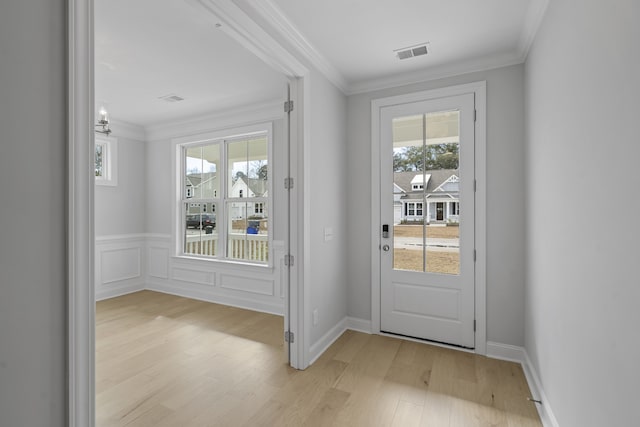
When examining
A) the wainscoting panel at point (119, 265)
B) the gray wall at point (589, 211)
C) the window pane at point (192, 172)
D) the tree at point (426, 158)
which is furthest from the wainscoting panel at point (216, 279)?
the gray wall at point (589, 211)

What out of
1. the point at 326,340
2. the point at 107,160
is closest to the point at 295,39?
the point at 326,340

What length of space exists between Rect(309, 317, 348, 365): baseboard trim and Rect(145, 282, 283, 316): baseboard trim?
3.22 feet

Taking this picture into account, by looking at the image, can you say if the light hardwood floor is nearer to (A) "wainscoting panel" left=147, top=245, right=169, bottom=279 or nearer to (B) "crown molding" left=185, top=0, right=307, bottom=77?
(A) "wainscoting panel" left=147, top=245, right=169, bottom=279

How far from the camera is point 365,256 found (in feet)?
10.8

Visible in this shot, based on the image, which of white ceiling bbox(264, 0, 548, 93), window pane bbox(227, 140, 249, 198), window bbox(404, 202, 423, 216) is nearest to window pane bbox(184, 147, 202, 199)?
window pane bbox(227, 140, 249, 198)

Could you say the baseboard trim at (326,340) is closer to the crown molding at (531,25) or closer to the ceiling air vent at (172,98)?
the crown molding at (531,25)

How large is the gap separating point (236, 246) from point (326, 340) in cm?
210

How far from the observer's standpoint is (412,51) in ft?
8.59

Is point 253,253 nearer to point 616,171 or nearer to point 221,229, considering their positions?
point 221,229

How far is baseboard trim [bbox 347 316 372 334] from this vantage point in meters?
3.27

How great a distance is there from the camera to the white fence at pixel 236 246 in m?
4.21

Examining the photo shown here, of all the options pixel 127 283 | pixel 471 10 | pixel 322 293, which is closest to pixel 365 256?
pixel 322 293

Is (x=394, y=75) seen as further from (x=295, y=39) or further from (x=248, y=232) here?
(x=248, y=232)

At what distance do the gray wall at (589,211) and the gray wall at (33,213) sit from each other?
1.87m
